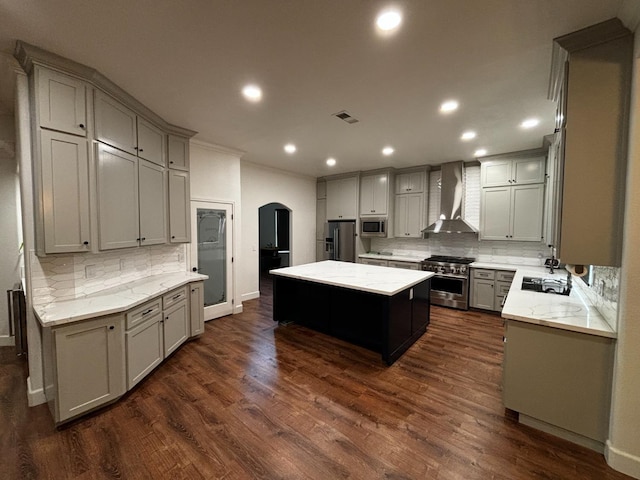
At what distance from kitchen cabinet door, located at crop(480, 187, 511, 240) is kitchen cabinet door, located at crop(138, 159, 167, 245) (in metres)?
5.30

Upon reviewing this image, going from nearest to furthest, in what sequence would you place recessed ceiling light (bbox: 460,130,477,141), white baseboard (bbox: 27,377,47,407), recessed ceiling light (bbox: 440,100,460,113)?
white baseboard (bbox: 27,377,47,407)
recessed ceiling light (bbox: 440,100,460,113)
recessed ceiling light (bbox: 460,130,477,141)

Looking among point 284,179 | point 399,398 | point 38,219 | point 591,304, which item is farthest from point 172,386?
point 284,179

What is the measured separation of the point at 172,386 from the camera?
2506 millimetres

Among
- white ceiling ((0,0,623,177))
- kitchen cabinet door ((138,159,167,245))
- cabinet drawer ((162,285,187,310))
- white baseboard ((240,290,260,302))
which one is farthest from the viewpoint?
white baseboard ((240,290,260,302))

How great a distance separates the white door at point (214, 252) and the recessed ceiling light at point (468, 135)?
151 inches

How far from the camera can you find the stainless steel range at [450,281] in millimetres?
4781

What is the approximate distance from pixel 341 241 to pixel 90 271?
189 inches

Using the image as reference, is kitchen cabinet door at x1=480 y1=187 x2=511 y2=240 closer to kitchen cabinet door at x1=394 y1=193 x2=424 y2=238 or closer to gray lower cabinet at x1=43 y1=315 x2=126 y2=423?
kitchen cabinet door at x1=394 y1=193 x2=424 y2=238

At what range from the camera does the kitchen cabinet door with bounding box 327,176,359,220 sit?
6.34 metres

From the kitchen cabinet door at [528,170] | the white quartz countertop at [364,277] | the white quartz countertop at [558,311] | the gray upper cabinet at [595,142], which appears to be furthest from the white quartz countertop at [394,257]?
the gray upper cabinet at [595,142]

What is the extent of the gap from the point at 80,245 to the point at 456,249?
19.6 ft

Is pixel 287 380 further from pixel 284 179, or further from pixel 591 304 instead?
pixel 284 179

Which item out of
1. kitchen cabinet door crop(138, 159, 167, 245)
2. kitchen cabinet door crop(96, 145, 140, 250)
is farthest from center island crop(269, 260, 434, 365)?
kitchen cabinet door crop(96, 145, 140, 250)

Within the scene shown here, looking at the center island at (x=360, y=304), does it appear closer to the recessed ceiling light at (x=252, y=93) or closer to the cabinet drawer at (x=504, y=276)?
the cabinet drawer at (x=504, y=276)
